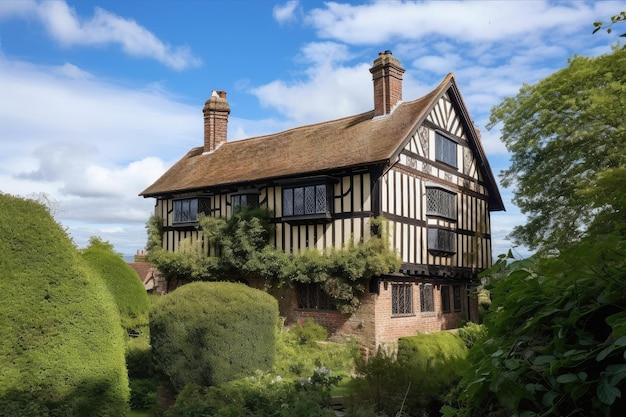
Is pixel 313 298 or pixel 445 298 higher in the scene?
pixel 313 298

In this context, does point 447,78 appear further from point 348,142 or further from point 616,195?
point 616,195

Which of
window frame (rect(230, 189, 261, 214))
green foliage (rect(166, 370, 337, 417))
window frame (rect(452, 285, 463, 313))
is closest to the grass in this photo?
green foliage (rect(166, 370, 337, 417))

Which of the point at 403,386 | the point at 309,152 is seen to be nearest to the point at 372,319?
the point at 309,152

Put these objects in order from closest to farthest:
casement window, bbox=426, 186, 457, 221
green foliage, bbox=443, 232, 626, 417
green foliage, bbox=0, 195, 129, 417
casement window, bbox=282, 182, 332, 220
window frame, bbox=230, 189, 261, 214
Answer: green foliage, bbox=443, 232, 626, 417, green foliage, bbox=0, 195, 129, 417, casement window, bbox=282, 182, 332, 220, casement window, bbox=426, 186, 457, 221, window frame, bbox=230, 189, 261, 214

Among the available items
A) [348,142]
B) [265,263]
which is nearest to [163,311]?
[265,263]

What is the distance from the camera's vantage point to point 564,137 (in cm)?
1938

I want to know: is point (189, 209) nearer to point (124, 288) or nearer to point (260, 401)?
point (124, 288)

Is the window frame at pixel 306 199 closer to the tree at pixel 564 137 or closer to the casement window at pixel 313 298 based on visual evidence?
the casement window at pixel 313 298

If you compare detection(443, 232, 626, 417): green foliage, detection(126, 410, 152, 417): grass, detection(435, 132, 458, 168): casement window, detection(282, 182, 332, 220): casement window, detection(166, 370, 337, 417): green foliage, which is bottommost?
detection(126, 410, 152, 417): grass

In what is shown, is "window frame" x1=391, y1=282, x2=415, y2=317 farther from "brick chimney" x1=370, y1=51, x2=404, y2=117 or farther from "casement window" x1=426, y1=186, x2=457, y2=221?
"brick chimney" x1=370, y1=51, x2=404, y2=117

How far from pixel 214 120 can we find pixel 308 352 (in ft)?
44.6

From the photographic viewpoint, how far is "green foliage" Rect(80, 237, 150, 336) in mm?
17062

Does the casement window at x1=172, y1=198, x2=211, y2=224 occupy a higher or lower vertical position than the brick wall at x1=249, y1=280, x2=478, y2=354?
higher

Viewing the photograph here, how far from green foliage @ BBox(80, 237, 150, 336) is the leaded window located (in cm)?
558
